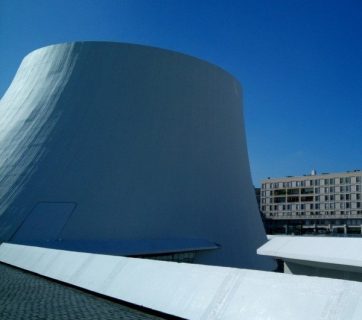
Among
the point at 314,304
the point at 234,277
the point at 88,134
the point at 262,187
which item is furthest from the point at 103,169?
the point at 262,187

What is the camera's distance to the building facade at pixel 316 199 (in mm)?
60312

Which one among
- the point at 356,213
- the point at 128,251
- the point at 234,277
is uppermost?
the point at 234,277

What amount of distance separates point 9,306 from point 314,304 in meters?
3.36

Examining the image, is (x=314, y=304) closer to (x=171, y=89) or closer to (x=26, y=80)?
(x=171, y=89)

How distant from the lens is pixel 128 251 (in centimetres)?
1178

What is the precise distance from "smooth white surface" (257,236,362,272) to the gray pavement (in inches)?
178

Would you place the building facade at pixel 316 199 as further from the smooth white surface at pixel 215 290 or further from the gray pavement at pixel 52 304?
the gray pavement at pixel 52 304

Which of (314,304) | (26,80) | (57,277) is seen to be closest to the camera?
(314,304)

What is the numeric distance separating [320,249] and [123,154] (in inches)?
277

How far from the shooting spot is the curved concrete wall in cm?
1248

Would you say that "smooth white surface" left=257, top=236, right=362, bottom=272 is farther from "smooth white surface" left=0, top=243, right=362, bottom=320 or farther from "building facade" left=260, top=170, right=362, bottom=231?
"building facade" left=260, top=170, right=362, bottom=231

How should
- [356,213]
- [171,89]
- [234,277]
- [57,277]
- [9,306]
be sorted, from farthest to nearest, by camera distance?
1. [356,213]
2. [171,89]
3. [57,277]
4. [9,306]
5. [234,277]

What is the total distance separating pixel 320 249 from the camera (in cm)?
858

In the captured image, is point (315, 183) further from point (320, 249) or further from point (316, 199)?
point (320, 249)
